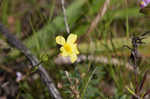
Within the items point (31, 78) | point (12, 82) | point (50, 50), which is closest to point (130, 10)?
point (50, 50)

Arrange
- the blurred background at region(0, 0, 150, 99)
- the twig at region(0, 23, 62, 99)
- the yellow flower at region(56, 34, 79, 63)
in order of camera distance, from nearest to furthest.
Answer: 1. the yellow flower at region(56, 34, 79, 63)
2. the twig at region(0, 23, 62, 99)
3. the blurred background at region(0, 0, 150, 99)

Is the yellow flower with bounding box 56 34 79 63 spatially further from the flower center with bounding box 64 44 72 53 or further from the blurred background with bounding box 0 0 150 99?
the blurred background with bounding box 0 0 150 99

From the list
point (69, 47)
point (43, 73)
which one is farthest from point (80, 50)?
point (69, 47)

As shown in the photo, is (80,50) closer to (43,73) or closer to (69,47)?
(43,73)

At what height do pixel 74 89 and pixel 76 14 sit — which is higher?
pixel 76 14

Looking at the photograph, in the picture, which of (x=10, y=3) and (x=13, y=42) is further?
(x=10, y=3)

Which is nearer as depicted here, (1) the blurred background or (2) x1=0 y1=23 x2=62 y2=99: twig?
(2) x1=0 y1=23 x2=62 y2=99: twig

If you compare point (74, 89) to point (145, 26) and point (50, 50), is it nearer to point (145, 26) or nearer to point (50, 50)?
point (50, 50)

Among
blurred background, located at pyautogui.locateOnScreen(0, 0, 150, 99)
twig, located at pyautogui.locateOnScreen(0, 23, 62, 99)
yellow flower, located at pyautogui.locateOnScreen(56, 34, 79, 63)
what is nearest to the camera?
yellow flower, located at pyautogui.locateOnScreen(56, 34, 79, 63)

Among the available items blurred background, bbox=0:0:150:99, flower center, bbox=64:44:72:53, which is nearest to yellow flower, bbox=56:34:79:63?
flower center, bbox=64:44:72:53
